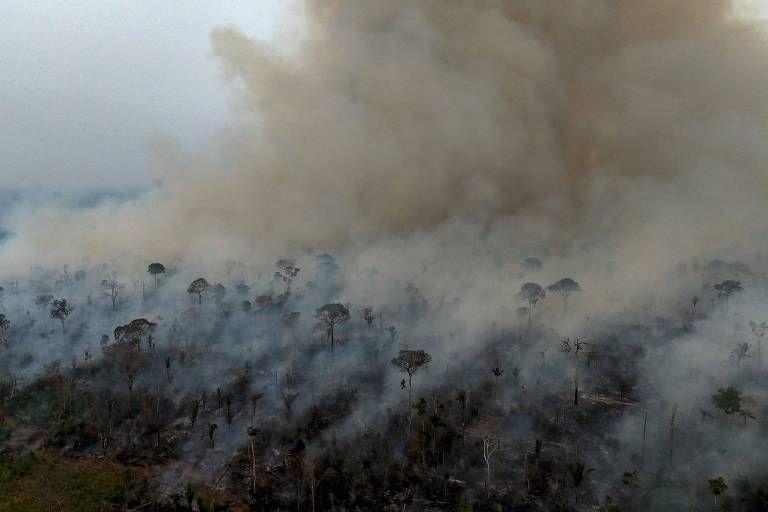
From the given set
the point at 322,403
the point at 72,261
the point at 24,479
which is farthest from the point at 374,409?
the point at 72,261

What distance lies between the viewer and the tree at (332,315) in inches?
2530

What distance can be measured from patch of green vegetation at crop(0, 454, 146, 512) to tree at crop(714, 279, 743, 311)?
64131 mm

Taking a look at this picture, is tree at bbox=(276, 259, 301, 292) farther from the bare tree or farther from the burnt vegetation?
the bare tree

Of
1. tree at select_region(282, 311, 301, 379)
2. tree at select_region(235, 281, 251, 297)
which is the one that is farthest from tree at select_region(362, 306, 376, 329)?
tree at select_region(235, 281, 251, 297)

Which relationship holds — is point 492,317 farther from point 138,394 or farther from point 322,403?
point 138,394

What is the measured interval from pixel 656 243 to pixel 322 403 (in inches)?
2438

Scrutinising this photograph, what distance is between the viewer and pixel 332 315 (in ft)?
210

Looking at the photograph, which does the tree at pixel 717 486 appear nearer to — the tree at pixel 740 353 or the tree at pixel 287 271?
the tree at pixel 740 353

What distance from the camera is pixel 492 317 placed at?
72.2 m

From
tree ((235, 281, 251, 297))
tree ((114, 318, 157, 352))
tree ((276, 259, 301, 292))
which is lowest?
tree ((114, 318, 157, 352))

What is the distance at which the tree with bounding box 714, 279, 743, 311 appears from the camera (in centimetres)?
6612

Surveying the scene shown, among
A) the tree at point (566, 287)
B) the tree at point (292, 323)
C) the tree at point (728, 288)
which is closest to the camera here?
the tree at point (292, 323)

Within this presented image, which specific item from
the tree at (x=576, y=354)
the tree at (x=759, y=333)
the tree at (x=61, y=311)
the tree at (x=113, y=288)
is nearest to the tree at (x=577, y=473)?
the tree at (x=576, y=354)

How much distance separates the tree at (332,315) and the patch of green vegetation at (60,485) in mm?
26292
